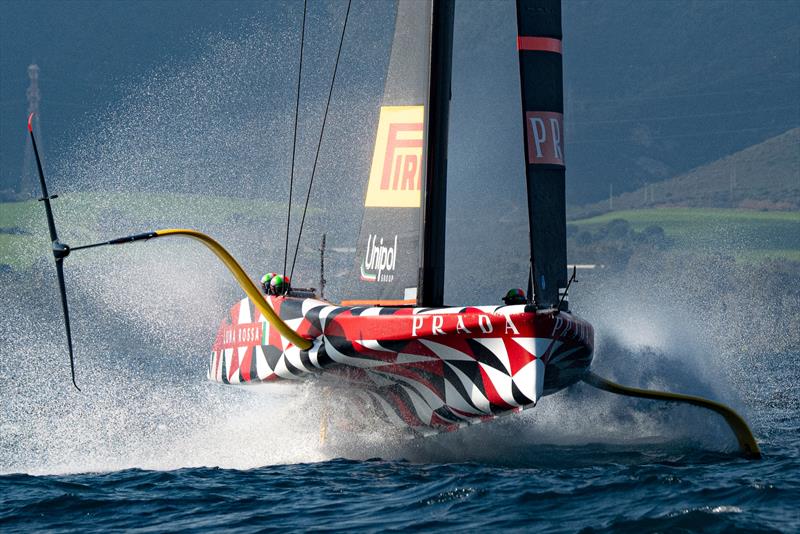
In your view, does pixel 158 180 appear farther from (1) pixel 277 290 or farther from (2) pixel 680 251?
(1) pixel 277 290

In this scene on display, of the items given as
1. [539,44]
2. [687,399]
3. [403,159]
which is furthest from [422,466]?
[539,44]

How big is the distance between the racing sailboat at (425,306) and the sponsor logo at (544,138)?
0.04ft

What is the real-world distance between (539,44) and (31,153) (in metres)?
129

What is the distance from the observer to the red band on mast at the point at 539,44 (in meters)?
11.4

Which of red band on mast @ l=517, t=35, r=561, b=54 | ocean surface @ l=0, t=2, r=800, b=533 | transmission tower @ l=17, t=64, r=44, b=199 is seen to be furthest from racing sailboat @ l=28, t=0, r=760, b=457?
transmission tower @ l=17, t=64, r=44, b=199

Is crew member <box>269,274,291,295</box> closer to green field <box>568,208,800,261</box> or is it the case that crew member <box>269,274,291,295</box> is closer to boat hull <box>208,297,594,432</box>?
boat hull <box>208,297,594,432</box>

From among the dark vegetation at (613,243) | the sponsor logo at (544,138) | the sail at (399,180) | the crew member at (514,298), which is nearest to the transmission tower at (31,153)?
the dark vegetation at (613,243)

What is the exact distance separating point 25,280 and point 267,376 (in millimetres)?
54190

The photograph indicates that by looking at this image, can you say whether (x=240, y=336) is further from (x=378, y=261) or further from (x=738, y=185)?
(x=738, y=185)

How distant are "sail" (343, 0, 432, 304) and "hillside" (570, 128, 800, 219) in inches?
4759

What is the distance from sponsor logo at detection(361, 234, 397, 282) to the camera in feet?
42.5

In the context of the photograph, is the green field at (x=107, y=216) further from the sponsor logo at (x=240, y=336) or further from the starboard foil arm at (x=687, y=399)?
the starboard foil arm at (x=687, y=399)

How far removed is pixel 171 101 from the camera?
115 metres

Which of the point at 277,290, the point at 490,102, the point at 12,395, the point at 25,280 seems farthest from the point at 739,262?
the point at 490,102
